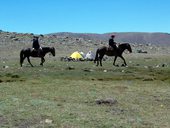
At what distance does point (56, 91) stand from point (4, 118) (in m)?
7.81

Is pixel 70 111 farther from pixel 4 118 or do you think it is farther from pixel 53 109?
pixel 4 118

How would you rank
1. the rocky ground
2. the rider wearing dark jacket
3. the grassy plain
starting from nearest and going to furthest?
the grassy plain → the rider wearing dark jacket → the rocky ground

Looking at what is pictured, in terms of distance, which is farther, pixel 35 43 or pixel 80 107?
pixel 35 43

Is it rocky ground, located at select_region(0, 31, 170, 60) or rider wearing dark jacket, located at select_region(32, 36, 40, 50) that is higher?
rider wearing dark jacket, located at select_region(32, 36, 40, 50)

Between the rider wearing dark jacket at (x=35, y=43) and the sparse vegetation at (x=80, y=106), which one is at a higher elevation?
the rider wearing dark jacket at (x=35, y=43)

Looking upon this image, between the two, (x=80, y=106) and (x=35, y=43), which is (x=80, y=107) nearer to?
(x=80, y=106)

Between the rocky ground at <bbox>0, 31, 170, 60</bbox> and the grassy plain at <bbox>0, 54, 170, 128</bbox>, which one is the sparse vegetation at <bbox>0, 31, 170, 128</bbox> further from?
the rocky ground at <bbox>0, 31, 170, 60</bbox>

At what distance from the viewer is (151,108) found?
62.7 ft

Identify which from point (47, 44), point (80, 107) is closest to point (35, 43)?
point (80, 107)

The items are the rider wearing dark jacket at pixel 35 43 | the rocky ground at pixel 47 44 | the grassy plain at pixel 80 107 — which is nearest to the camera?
the grassy plain at pixel 80 107

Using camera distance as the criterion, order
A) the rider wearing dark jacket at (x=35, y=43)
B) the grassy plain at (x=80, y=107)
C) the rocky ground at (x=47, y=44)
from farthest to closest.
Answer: the rocky ground at (x=47, y=44) < the rider wearing dark jacket at (x=35, y=43) < the grassy plain at (x=80, y=107)

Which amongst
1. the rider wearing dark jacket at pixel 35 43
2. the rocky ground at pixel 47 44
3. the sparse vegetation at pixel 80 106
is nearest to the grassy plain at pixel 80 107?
the sparse vegetation at pixel 80 106

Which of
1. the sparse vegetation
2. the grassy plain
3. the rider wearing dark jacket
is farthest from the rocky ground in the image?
the grassy plain

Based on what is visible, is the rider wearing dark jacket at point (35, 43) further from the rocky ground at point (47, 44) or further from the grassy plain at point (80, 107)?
the rocky ground at point (47, 44)
